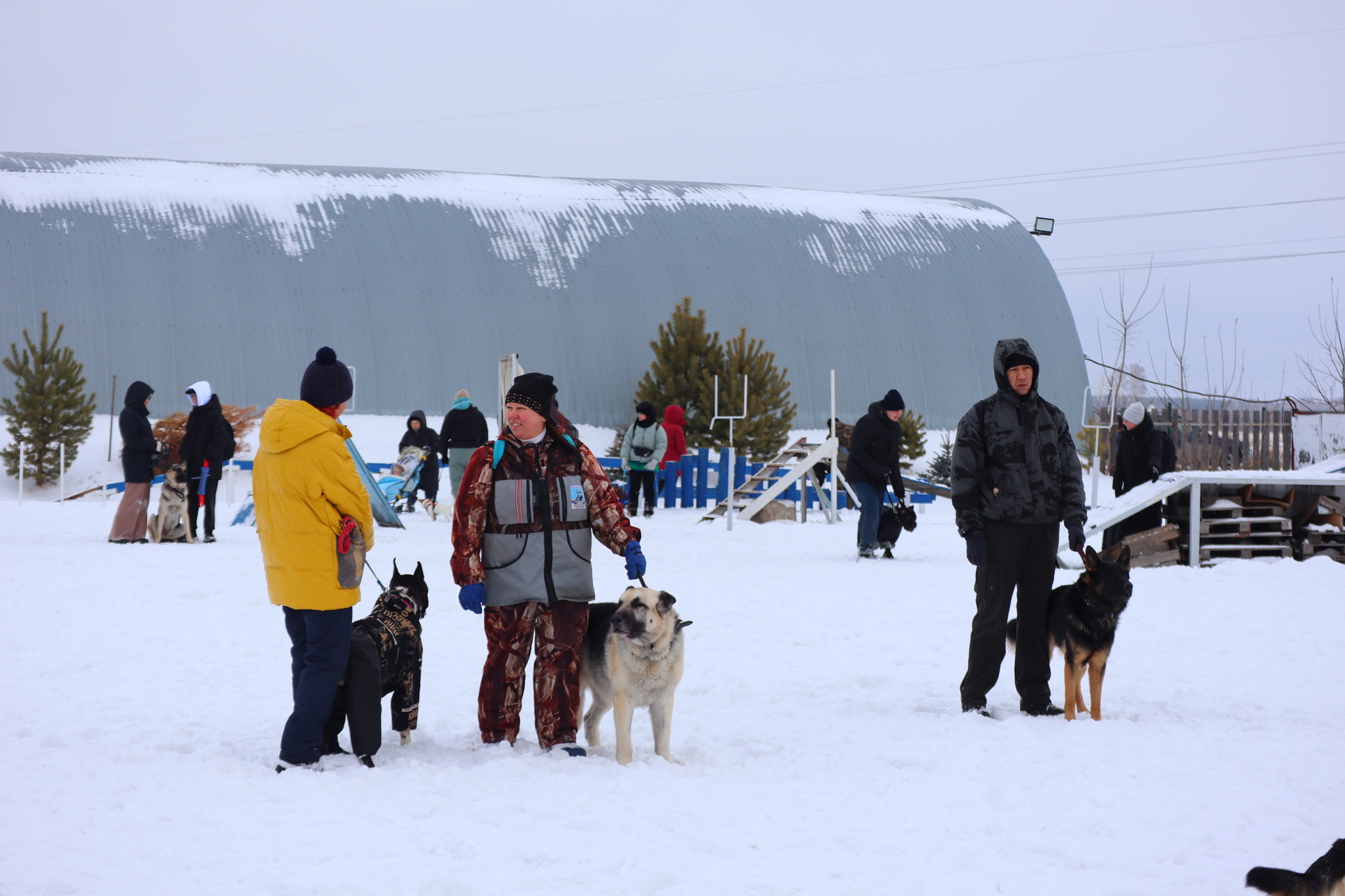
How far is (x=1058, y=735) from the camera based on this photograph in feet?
16.9

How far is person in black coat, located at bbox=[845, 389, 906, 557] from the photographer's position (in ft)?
37.7

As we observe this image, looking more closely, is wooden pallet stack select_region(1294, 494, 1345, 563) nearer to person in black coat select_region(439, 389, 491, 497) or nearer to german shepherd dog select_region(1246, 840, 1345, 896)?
person in black coat select_region(439, 389, 491, 497)

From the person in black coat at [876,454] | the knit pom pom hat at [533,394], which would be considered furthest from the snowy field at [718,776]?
the person in black coat at [876,454]

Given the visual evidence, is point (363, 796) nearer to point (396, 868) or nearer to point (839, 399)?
point (396, 868)

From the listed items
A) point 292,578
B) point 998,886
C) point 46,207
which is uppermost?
point 46,207

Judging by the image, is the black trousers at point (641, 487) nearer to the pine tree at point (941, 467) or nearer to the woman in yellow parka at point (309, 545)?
the pine tree at point (941, 467)

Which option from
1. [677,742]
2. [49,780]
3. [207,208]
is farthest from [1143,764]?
[207,208]

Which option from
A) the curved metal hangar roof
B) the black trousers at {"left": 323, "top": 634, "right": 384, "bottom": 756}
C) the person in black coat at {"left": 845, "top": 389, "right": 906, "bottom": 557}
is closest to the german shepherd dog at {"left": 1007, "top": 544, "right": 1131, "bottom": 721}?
the black trousers at {"left": 323, "top": 634, "right": 384, "bottom": 756}

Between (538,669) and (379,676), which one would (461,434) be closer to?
(538,669)

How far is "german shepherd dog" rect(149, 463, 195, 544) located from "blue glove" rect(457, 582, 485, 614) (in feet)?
30.0

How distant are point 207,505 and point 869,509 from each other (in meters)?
7.80

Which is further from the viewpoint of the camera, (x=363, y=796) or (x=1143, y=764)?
(x=1143, y=764)

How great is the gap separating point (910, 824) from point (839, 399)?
26.5m

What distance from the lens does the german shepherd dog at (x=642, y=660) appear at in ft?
15.1
